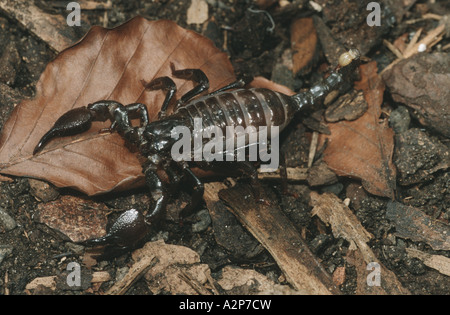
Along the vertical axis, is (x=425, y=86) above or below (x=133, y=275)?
above

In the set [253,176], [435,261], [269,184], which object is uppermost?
[253,176]

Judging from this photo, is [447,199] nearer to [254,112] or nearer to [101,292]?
[254,112]

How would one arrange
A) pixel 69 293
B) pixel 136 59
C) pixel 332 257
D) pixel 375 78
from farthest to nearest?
pixel 375 78 → pixel 136 59 → pixel 332 257 → pixel 69 293

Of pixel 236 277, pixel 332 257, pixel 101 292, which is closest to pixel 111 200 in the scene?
pixel 101 292

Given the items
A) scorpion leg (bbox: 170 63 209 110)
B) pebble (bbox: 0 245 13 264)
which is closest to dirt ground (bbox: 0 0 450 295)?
pebble (bbox: 0 245 13 264)

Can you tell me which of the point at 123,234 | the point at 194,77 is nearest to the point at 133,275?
the point at 123,234

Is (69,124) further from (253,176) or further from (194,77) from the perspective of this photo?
(253,176)

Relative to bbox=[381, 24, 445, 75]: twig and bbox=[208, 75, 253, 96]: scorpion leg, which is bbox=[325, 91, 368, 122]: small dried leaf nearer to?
bbox=[381, 24, 445, 75]: twig

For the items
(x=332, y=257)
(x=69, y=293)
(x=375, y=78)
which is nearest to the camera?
(x=69, y=293)
